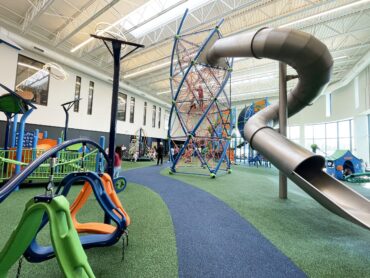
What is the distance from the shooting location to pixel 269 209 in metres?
3.15

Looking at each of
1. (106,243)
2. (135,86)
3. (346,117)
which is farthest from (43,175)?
(346,117)

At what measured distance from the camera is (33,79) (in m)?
9.55

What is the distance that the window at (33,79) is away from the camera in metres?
9.05

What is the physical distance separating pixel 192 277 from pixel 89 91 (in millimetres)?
13724

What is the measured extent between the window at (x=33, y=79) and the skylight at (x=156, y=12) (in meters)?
5.15

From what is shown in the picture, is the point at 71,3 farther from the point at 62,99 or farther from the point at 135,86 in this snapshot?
the point at 135,86

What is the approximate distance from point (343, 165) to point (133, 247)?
822cm

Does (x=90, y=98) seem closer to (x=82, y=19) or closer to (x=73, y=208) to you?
(x=82, y=19)

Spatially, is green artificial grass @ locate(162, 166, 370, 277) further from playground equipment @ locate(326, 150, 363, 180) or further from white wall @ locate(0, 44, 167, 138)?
white wall @ locate(0, 44, 167, 138)

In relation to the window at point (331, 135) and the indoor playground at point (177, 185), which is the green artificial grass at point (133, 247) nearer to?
the indoor playground at point (177, 185)

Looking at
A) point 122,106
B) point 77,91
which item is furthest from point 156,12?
point 122,106

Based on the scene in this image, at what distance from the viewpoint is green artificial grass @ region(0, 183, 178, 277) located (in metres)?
1.50

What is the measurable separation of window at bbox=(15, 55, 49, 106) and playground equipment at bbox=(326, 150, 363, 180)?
13555mm

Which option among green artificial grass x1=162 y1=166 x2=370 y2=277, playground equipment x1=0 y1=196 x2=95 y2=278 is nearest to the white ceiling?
green artificial grass x1=162 y1=166 x2=370 y2=277
